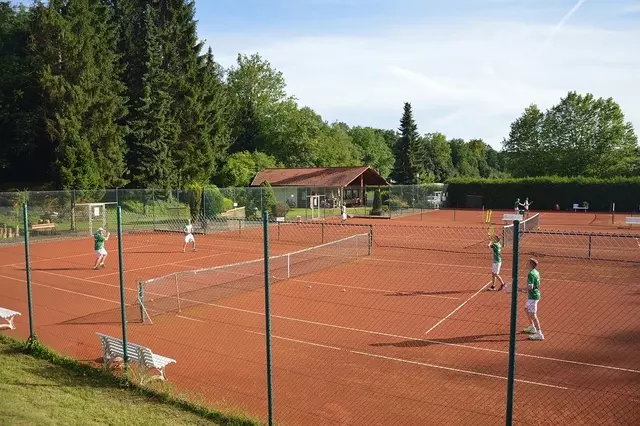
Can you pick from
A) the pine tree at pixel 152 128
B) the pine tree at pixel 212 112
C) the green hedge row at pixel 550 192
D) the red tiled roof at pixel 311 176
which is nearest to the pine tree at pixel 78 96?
the pine tree at pixel 152 128

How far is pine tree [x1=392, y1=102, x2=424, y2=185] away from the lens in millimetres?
78812

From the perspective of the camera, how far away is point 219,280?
18531 mm

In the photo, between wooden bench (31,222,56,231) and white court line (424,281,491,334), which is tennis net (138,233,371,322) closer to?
white court line (424,281,491,334)

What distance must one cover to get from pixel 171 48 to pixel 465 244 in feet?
124

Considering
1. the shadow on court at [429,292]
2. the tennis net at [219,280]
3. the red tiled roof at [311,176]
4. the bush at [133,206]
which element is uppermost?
the red tiled roof at [311,176]

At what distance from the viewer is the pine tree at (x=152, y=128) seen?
47750mm

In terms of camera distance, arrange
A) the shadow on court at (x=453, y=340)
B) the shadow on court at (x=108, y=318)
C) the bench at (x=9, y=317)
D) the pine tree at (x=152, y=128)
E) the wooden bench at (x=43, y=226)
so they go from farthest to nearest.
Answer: the pine tree at (x=152, y=128) → the wooden bench at (x=43, y=226) → the shadow on court at (x=108, y=318) → the bench at (x=9, y=317) → the shadow on court at (x=453, y=340)

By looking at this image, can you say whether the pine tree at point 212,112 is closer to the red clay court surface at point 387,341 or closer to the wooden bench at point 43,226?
the wooden bench at point 43,226

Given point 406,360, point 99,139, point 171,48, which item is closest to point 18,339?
point 406,360

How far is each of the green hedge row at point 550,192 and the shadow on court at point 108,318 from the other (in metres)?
56.3

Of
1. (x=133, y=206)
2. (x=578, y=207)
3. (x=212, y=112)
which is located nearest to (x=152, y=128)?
(x=212, y=112)

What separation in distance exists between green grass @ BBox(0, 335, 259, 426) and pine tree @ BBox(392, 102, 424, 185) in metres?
72.4

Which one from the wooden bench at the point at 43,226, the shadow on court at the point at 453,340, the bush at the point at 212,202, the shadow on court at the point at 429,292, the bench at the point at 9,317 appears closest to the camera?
the shadow on court at the point at 453,340

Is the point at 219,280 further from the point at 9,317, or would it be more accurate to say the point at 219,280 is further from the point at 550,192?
the point at 550,192
